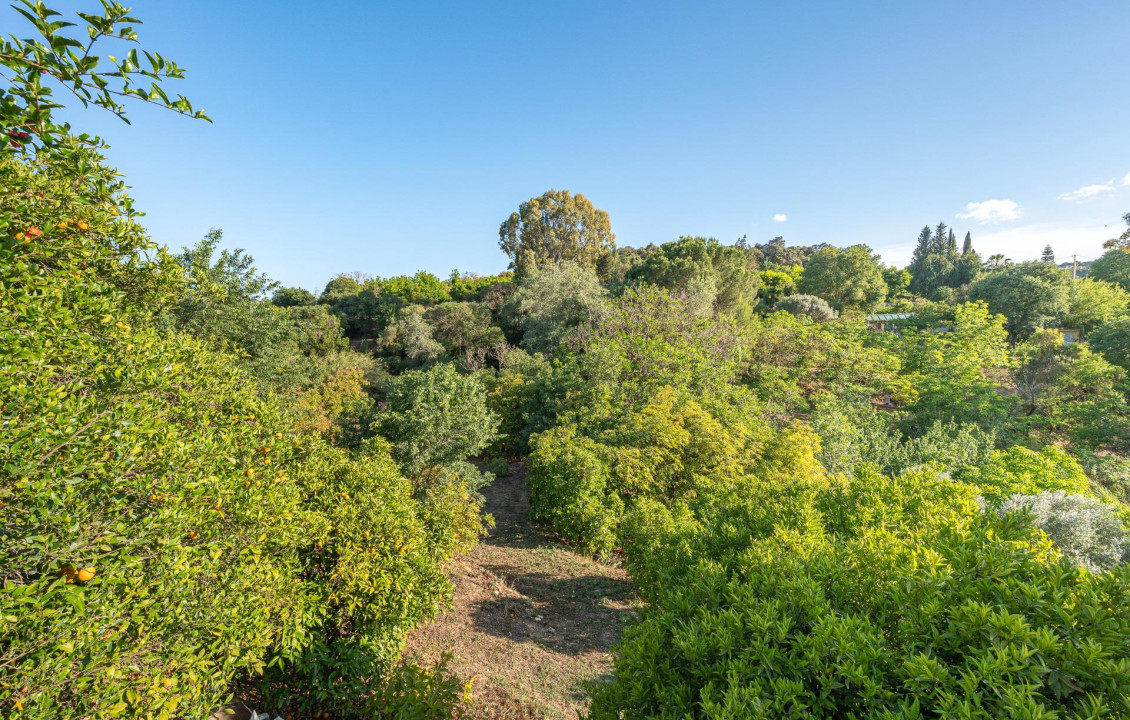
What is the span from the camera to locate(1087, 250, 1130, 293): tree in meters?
32.3

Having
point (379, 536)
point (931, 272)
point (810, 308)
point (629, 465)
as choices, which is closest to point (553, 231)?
point (810, 308)

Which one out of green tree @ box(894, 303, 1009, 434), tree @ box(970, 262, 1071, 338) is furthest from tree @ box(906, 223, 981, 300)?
green tree @ box(894, 303, 1009, 434)

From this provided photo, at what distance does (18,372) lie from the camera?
2344 millimetres

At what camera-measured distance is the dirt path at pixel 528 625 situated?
5609 millimetres

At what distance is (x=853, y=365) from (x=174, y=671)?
2189 centimetres

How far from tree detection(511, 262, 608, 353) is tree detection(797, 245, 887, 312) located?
2210cm

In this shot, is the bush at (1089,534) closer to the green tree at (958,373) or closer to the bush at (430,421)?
the bush at (430,421)

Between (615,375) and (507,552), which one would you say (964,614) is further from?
(615,375)

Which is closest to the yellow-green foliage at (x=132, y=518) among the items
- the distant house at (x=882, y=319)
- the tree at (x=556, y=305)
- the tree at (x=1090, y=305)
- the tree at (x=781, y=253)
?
the tree at (x=556, y=305)

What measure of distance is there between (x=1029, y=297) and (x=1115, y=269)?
656 inches

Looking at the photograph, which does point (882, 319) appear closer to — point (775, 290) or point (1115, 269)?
point (775, 290)

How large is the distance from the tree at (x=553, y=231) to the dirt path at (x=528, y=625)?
94.3 ft

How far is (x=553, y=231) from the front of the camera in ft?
122

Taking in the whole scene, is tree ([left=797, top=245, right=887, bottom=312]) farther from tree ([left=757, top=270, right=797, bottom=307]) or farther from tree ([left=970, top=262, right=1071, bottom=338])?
tree ([left=970, top=262, right=1071, bottom=338])
